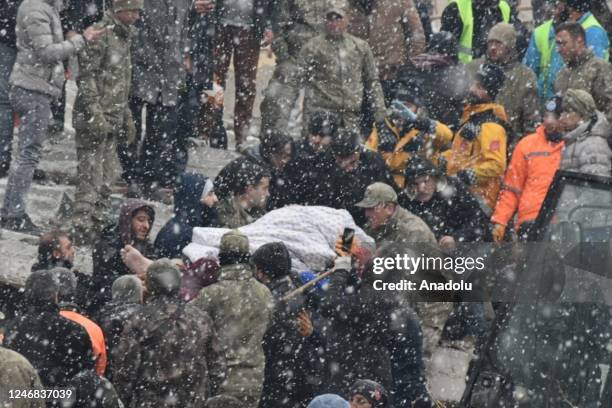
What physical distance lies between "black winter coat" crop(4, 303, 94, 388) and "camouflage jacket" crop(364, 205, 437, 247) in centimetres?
247

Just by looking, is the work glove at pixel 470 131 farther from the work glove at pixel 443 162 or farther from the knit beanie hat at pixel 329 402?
the knit beanie hat at pixel 329 402

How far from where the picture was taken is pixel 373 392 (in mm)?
8938

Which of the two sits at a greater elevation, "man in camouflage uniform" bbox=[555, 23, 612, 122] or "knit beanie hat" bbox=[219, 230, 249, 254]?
"man in camouflage uniform" bbox=[555, 23, 612, 122]

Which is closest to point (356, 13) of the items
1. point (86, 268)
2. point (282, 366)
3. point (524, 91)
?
point (524, 91)

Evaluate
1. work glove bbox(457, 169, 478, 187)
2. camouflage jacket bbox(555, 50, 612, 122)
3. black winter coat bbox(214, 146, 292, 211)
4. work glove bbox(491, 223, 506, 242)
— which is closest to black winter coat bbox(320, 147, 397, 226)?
black winter coat bbox(214, 146, 292, 211)

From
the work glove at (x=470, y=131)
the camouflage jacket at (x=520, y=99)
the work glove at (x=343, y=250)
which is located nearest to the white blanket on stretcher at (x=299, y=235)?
the work glove at (x=343, y=250)

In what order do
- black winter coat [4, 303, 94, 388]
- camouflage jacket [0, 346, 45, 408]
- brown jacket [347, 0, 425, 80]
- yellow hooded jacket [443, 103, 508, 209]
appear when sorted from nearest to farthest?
camouflage jacket [0, 346, 45, 408] < black winter coat [4, 303, 94, 388] < yellow hooded jacket [443, 103, 508, 209] < brown jacket [347, 0, 425, 80]

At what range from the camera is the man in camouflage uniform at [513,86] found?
12.2 metres

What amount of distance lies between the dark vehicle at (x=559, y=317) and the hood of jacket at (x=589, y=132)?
328cm

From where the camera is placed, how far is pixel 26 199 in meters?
12.0

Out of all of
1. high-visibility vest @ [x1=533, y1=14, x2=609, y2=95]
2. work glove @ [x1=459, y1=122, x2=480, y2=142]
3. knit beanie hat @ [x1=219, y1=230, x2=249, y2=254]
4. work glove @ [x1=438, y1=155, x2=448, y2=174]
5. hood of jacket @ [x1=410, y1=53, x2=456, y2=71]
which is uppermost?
high-visibility vest @ [x1=533, y1=14, x2=609, y2=95]

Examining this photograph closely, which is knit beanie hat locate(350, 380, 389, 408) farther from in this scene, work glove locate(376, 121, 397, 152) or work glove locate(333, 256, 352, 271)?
work glove locate(376, 121, 397, 152)

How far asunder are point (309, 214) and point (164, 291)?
1.78 meters

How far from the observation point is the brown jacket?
13.4m
